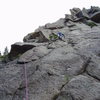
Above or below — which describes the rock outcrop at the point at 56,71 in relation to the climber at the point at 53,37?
below

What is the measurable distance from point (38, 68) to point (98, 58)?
3.36 metres

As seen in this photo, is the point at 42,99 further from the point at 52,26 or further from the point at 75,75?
the point at 52,26

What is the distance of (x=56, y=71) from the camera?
1164cm

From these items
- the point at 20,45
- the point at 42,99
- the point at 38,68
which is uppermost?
the point at 20,45

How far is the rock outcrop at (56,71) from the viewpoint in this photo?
10023mm

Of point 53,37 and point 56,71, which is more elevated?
point 53,37

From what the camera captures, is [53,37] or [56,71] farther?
[53,37]

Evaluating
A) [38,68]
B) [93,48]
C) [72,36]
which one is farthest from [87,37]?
[38,68]

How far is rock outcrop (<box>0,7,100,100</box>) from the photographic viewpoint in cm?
1002

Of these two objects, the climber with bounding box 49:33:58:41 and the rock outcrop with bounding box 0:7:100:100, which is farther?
the climber with bounding box 49:33:58:41

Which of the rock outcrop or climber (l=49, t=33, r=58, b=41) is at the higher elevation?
climber (l=49, t=33, r=58, b=41)

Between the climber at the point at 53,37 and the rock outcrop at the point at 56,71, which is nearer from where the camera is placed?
the rock outcrop at the point at 56,71

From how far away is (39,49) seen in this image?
14.8 meters

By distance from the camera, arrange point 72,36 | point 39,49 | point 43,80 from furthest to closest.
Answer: point 72,36, point 39,49, point 43,80
